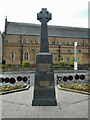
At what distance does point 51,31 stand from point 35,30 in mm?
5593

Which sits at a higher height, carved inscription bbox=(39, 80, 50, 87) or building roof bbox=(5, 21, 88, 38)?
building roof bbox=(5, 21, 88, 38)

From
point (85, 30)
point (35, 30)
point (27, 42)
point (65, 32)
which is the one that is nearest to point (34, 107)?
point (27, 42)

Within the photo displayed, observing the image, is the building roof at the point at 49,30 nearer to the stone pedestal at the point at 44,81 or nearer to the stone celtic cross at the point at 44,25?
the stone celtic cross at the point at 44,25

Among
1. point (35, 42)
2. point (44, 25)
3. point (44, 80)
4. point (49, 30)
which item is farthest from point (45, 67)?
point (49, 30)

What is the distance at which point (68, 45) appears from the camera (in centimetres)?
7369

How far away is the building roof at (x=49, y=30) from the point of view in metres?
74.0

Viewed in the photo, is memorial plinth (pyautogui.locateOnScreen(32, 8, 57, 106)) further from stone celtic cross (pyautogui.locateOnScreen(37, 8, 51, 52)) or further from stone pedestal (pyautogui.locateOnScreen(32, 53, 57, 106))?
stone celtic cross (pyautogui.locateOnScreen(37, 8, 51, 52))

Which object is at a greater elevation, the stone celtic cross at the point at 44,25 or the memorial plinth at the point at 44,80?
the stone celtic cross at the point at 44,25

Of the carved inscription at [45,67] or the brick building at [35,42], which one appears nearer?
the carved inscription at [45,67]

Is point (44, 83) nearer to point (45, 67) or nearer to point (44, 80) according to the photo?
point (44, 80)

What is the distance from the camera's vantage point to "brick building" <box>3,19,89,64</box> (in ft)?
219

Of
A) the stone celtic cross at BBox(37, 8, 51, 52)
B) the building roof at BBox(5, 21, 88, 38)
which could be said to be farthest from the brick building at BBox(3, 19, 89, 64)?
the stone celtic cross at BBox(37, 8, 51, 52)

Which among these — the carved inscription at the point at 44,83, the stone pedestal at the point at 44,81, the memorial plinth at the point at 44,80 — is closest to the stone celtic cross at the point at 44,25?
the memorial plinth at the point at 44,80

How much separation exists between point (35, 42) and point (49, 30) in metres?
8.39
